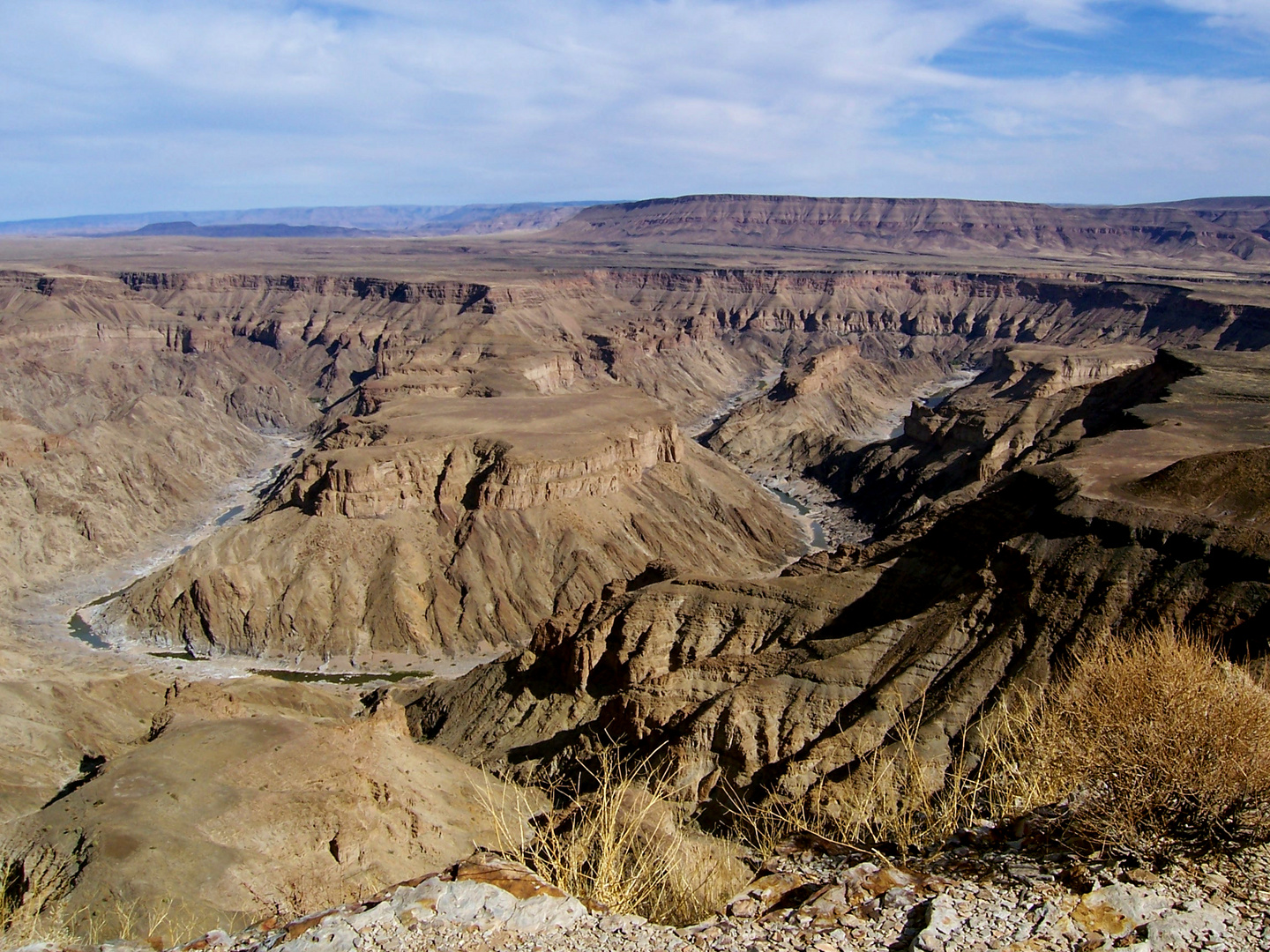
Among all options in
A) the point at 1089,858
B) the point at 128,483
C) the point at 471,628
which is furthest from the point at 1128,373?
the point at 128,483

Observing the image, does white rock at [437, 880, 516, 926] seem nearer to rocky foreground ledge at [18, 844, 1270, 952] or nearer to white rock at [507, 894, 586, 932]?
rocky foreground ledge at [18, 844, 1270, 952]

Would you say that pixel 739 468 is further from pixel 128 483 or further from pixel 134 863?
pixel 134 863

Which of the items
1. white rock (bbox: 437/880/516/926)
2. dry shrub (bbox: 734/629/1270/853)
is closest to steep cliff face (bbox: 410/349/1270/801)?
dry shrub (bbox: 734/629/1270/853)

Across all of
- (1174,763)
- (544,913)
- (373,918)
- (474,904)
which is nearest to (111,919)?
(373,918)

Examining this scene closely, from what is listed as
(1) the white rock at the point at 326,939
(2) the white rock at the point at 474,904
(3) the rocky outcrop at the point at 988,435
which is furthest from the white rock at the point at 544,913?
(3) the rocky outcrop at the point at 988,435

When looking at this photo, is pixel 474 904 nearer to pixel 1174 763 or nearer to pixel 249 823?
pixel 1174 763
